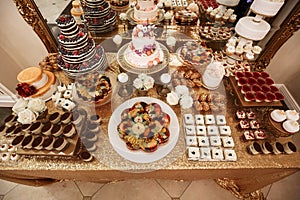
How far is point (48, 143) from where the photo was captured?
1387 millimetres

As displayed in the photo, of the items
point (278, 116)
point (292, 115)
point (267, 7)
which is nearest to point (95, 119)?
point (278, 116)

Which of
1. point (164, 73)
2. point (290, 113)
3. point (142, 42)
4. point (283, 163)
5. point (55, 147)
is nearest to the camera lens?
point (55, 147)

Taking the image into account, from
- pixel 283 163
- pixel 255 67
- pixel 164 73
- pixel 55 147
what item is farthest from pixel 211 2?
pixel 55 147

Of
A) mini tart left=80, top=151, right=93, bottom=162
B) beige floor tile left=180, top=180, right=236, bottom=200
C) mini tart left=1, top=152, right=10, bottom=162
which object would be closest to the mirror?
mini tart left=1, top=152, right=10, bottom=162

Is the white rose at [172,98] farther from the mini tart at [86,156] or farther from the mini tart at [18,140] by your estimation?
the mini tart at [18,140]

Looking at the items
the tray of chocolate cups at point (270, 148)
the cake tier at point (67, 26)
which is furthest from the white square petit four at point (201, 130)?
the cake tier at point (67, 26)

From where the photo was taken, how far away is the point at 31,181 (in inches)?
70.1

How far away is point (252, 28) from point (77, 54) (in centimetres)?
178

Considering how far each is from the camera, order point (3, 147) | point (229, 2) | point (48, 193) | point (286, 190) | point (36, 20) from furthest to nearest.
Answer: point (286, 190) < point (48, 193) < point (229, 2) < point (36, 20) < point (3, 147)

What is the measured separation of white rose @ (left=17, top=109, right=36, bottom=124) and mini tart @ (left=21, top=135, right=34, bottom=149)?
12cm

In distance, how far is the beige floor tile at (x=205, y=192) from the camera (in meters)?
2.30

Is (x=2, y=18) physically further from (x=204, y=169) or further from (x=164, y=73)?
(x=204, y=169)

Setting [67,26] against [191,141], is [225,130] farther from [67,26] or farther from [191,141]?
[67,26]

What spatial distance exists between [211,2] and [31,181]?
286 centimetres
